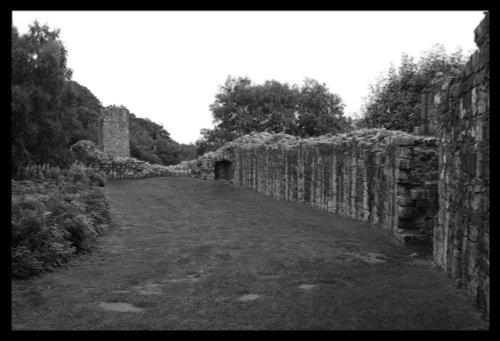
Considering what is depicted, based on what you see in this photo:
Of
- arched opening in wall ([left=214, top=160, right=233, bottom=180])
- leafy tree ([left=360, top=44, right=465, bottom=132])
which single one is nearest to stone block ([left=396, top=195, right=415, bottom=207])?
Answer: leafy tree ([left=360, top=44, right=465, bottom=132])

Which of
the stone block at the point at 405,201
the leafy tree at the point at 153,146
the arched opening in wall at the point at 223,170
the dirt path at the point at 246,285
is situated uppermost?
the leafy tree at the point at 153,146

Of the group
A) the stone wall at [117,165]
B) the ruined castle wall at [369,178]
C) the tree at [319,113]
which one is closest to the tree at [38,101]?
the stone wall at [117,165]

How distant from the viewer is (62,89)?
2894cm

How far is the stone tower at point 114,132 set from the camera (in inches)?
1422

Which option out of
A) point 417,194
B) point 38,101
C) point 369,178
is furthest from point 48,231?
point 38,101

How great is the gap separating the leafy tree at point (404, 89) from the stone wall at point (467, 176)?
13824mm

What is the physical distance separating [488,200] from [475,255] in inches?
32.7

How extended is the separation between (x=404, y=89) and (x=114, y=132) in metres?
22.2

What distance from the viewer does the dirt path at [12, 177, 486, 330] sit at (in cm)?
549

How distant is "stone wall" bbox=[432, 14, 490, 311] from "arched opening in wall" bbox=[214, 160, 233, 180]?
2812 cm

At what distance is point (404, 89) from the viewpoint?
71.9 feet

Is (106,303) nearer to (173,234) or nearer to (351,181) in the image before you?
(173,234)

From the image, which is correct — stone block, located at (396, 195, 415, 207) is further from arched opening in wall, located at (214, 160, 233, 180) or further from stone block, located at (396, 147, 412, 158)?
arched opening in wall, located at (214, 160, 233, 180)

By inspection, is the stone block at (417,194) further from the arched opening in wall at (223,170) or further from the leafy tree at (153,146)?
the leafy tree at (153,146)
